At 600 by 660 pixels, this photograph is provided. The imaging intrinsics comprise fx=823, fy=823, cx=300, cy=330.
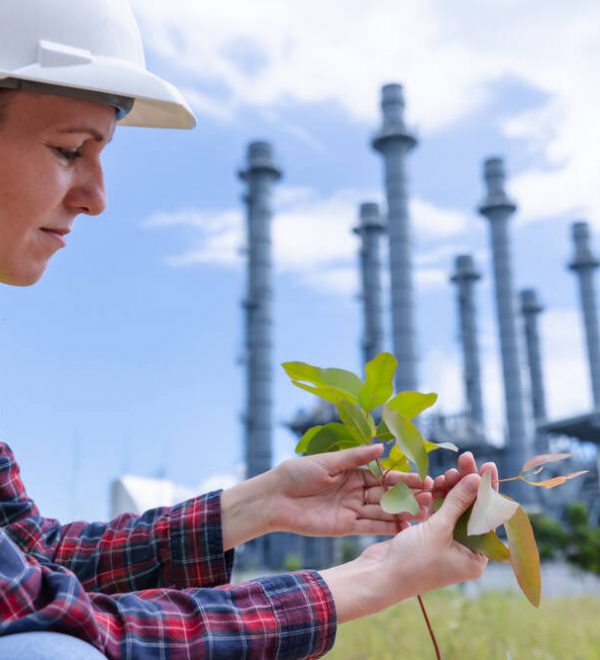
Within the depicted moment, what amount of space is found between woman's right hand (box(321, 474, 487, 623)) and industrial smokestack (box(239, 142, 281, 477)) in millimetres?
14922

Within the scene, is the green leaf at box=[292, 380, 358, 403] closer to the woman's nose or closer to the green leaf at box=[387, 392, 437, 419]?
the green leaf at box=[387, 392, 437, 419]

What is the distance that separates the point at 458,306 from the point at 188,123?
2177 centimetres

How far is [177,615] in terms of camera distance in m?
0.92

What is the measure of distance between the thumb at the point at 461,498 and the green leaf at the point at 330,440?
27 centimetres

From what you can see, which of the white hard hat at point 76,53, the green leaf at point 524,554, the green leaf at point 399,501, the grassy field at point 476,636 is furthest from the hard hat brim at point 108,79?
the grassy field at point 476,636

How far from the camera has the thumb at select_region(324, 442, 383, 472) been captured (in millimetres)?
1177

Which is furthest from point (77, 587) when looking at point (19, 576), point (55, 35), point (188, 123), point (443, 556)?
point (188, 123)

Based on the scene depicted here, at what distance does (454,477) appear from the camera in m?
1.08

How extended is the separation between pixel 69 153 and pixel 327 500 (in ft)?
2.17

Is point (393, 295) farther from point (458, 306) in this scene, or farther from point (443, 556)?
point (443, 556)

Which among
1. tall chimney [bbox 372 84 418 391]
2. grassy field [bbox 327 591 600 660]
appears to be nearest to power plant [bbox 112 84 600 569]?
tall chimney [bbox 372 84 418 391]

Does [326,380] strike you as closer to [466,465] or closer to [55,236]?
[466,465]

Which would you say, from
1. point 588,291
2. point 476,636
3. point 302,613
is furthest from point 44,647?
point 588,291

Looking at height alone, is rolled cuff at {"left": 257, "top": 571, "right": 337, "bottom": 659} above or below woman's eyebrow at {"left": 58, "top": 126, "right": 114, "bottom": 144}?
below
